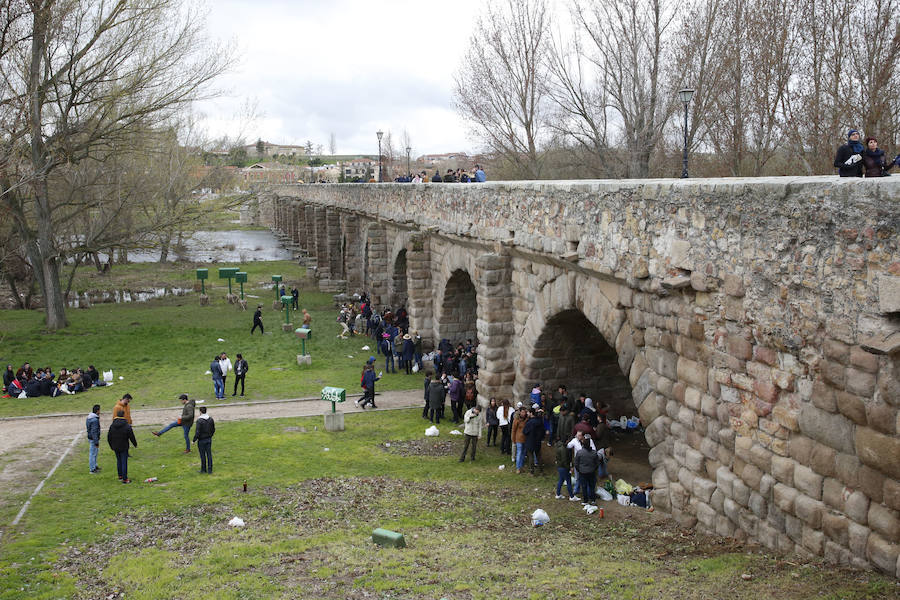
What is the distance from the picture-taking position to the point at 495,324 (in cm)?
1321

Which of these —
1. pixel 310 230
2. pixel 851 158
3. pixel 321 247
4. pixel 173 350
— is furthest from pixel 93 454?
pixel 310 230

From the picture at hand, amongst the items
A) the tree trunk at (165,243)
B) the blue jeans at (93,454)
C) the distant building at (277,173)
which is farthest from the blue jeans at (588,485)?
the distant building at (277,173)

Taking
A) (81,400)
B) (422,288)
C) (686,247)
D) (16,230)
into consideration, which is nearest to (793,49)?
(422,288)

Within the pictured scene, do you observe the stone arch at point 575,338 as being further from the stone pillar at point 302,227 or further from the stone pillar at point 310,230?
the stone pillar at point 302,227

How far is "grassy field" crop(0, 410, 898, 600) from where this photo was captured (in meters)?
6.42

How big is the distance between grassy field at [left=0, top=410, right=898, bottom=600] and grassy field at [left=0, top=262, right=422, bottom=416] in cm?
449

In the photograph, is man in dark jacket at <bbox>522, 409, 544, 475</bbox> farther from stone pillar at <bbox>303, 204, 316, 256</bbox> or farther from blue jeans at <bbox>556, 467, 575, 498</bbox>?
stone pillar at <bbox>303, 204, 316, 256</bbox>

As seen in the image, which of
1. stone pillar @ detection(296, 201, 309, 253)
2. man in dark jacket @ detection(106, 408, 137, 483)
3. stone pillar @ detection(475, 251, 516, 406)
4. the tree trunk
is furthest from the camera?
stone pillar @ detection(296, 201, 309, 253)

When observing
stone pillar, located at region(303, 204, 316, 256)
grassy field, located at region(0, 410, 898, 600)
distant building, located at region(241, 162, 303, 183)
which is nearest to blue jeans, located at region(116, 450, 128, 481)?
grassy field, located at region(0, 410, 898, 600)

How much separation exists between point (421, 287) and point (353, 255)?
491 inches

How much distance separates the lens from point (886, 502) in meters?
5.27

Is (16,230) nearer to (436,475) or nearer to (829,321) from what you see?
(436,475)

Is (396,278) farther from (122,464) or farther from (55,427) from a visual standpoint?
(122,464)

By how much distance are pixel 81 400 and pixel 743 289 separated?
14135 mm
